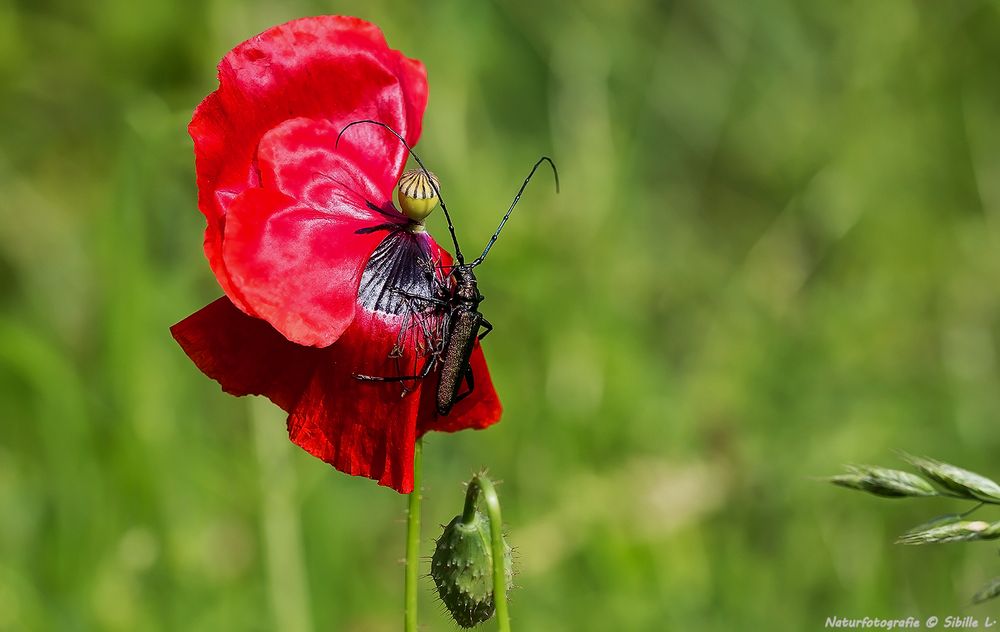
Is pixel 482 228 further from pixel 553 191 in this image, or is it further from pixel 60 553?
pixel 60 553

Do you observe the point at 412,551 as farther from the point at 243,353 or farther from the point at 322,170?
the point at 322,170

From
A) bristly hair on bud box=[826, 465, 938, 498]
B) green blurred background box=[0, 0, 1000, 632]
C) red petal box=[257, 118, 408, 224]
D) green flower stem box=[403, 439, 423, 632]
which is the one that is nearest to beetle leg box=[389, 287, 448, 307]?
red petal box=[257, 118, 408, 224]

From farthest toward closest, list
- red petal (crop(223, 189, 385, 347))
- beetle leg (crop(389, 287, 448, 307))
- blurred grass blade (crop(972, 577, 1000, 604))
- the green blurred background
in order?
the green blurred background
beetle leg (crop(389, 287, 448, 307))
red petal (crop(223, 189, 385, 347))
blurred grass blade (crop(972, 577, 1000, 604))

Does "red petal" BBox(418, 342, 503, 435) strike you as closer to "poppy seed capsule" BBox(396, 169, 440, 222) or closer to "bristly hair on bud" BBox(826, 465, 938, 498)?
"poppy seed capsule" BBox(396, 169, 440, 222)

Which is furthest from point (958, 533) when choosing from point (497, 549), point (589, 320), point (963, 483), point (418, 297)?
point (589, 320)

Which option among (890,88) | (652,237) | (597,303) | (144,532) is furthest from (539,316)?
(890,88)

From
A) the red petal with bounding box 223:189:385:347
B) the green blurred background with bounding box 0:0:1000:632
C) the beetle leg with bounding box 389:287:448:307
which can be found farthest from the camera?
the green blurred background with bounding box 0:0:1000:632
